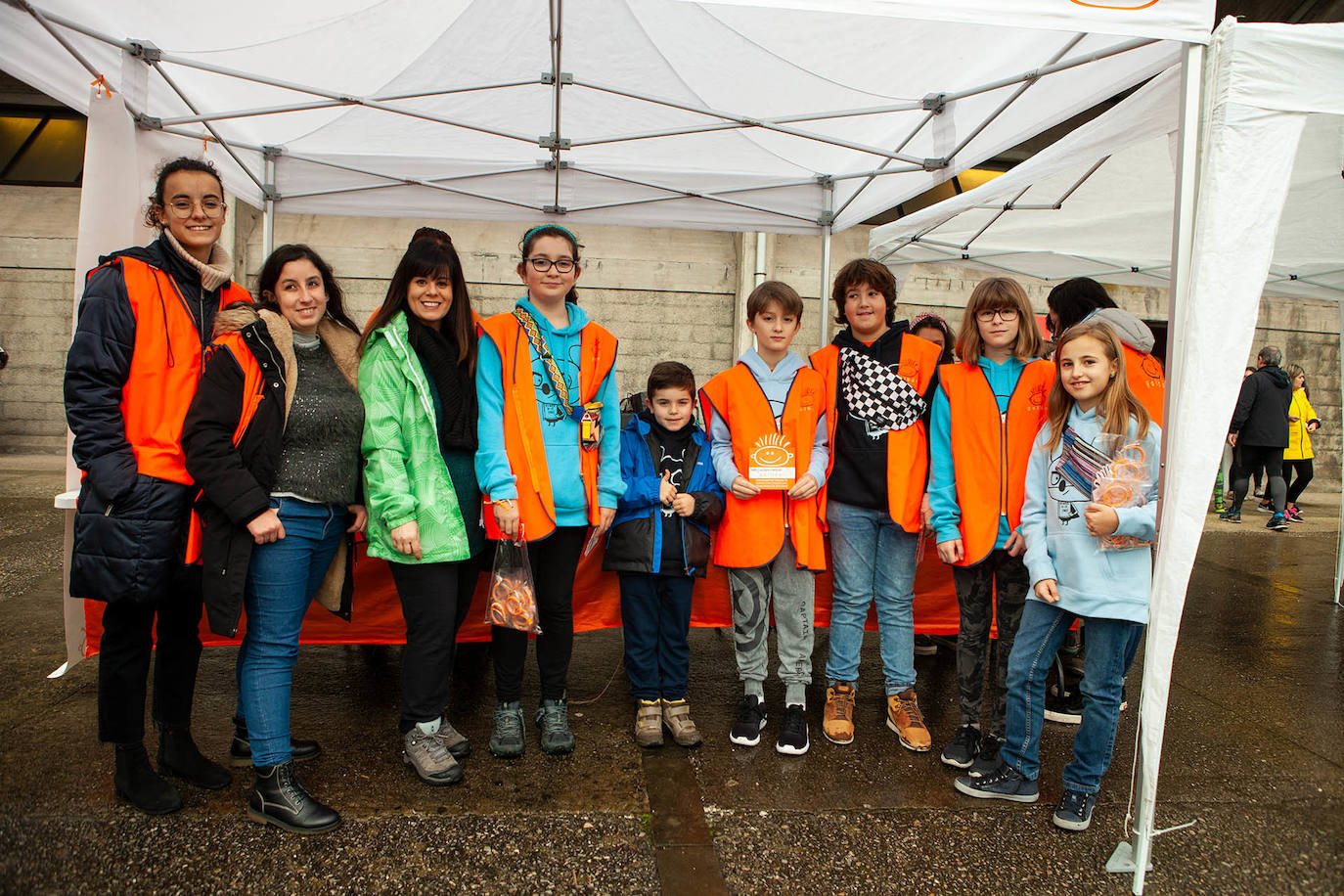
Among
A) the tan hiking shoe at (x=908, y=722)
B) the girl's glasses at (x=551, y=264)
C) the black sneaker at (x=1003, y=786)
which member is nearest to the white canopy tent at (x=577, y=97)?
the black sneaker at (x=1003, y=786)

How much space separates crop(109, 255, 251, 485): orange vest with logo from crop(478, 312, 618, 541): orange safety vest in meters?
0.96

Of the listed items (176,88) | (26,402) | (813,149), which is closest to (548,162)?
Result: (813,149)

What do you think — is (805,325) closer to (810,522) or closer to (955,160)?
(955,160)

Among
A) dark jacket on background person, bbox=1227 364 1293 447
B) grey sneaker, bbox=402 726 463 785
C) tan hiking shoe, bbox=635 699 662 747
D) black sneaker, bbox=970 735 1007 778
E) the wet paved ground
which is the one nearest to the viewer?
the wet paved ground

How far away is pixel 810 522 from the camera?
10.5 feet

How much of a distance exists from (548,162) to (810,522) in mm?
2884

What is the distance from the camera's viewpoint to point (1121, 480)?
99.7 inches

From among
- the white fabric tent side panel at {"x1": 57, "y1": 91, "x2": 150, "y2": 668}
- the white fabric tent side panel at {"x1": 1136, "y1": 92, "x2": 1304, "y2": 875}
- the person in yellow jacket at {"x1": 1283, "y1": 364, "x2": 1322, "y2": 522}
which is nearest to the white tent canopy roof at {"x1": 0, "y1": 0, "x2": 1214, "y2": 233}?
the white fabric tent side panel at {"x1": 57, "y1": 91, "x2": 150, "y2": 668}

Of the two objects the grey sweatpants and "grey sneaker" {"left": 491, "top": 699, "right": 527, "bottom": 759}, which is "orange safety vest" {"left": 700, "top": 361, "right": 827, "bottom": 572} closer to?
the grey sweatpants

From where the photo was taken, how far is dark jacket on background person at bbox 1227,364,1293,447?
870cm

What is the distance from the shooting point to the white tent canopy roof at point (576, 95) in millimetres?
3408

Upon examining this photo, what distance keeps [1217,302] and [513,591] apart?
2347mm

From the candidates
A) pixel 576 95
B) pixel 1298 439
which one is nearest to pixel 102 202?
pixel 576 95

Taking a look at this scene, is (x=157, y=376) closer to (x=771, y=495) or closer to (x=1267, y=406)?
(x=771, y=495)
